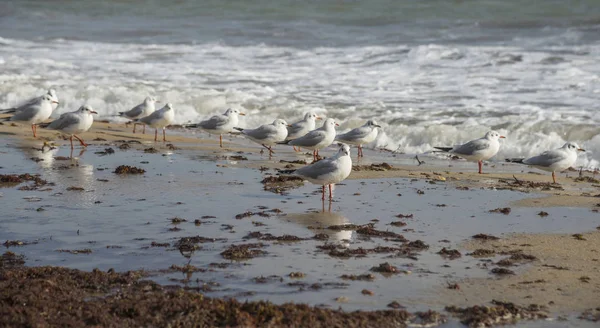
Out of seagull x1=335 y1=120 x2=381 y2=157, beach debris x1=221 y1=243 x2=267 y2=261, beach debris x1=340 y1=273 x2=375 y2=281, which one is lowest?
beach debris x1=340 y1=273 x2=375 y2=281

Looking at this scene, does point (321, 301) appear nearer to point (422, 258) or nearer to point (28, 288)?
point (422, 258)

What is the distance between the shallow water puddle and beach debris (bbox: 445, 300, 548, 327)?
27cm

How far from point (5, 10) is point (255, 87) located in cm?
2106

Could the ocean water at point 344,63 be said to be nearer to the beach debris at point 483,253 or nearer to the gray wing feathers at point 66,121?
the gray wing feathers at point 66,121

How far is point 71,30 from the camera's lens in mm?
31375

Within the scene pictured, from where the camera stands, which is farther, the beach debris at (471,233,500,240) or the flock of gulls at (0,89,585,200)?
the flock of gulls at (0,89,585,200)

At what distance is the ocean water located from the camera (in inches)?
592

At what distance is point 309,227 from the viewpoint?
7570 millimetres

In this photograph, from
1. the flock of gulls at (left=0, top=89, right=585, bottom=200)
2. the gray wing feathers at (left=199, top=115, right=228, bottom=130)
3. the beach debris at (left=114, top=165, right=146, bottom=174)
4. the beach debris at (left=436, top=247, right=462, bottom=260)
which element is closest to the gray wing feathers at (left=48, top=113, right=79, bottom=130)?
the flock of gulls at (left=0, top=89, right=585, bottom=200)

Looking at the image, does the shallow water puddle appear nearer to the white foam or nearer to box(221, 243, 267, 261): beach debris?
box(221, 243, 267, 261): beach debris

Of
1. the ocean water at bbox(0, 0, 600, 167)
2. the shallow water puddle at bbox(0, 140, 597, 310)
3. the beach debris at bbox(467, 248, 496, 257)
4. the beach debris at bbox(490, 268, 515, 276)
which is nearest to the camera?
the shallow water puddle at bbox(0, 140, 597, 310)

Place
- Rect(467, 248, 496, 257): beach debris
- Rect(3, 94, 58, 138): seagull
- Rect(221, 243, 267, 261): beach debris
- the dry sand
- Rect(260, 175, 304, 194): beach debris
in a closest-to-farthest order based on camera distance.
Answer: the dry sand, Rect(221, 243, 267, 261): beach debris, Rect(467, 248, 496, 257): beach debris, Rect(260, 175, 304, 194): beach debris, Rect(3, 94, 58, 138): seagull

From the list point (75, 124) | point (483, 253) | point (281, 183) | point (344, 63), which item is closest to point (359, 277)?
point (483, 253)

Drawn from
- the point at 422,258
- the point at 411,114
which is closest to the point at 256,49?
the point at 411,114
